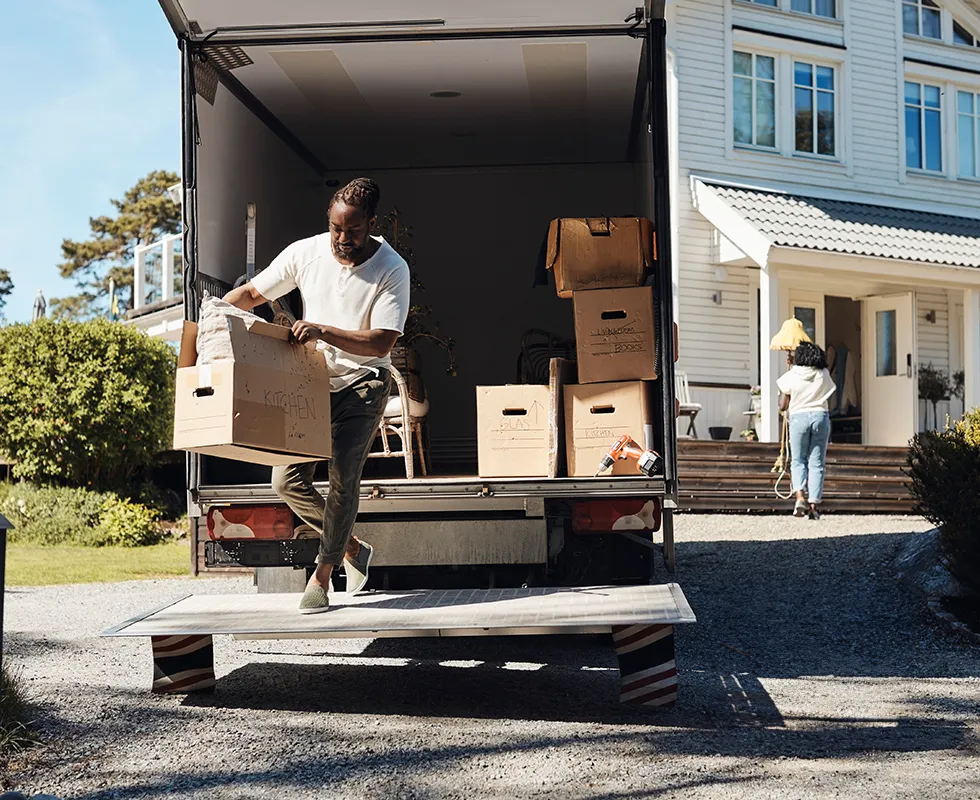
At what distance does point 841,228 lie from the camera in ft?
53.8

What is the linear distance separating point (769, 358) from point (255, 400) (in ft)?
37.3

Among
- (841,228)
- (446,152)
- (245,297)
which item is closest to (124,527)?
(446,152)

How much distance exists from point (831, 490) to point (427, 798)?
9.99 metres

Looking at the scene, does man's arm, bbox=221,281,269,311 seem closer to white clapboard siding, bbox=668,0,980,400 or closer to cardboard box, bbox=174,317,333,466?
cardboard box, bbox=174,317,333,466

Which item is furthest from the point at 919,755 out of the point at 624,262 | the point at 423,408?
the point at 423,408

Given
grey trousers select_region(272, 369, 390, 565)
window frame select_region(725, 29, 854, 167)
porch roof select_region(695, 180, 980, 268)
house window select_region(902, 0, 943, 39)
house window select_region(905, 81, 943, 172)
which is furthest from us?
house window select_region(902, 0, 943, 39)

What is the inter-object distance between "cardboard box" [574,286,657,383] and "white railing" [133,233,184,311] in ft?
47.6

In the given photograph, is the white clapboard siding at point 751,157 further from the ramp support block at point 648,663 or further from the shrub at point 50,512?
the ramp support block at point 648,663

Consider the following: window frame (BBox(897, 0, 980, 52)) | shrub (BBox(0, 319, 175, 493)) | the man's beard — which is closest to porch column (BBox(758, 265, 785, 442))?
window frame (BBox(897, 0, 980, 52))

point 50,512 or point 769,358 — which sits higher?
point 769,358

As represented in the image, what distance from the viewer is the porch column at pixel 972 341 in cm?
1709

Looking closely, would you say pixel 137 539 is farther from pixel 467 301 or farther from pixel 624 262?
pixel 624 262

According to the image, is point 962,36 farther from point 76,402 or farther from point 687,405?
point 76,402

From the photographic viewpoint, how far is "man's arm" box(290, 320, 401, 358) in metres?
5.02
